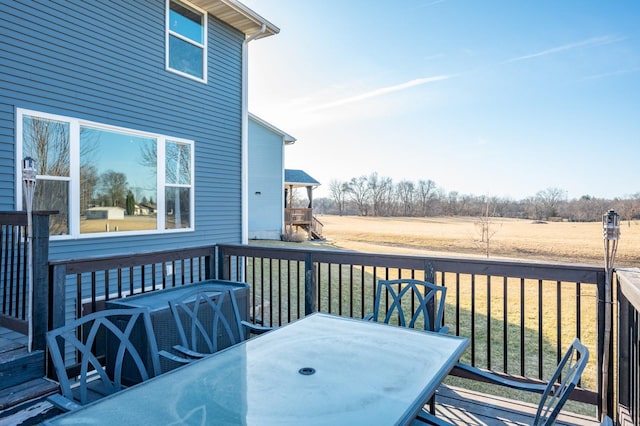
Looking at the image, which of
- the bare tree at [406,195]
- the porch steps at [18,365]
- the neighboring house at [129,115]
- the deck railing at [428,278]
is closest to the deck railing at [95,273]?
the deck railing at [428,278]

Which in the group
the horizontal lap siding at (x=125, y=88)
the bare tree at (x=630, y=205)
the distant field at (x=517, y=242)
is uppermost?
the horizontal lap siding at (x=125, y=88)

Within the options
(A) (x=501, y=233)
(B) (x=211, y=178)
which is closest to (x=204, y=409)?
(B) (x=211, y=178)

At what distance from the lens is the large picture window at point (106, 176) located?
15.6ft

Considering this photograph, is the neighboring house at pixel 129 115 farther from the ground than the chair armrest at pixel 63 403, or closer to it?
farther from the ground

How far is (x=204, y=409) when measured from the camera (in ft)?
4.28

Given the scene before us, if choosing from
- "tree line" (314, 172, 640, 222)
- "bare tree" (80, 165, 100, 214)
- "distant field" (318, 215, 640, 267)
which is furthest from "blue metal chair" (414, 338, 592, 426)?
"tree line" (314, 172, 640, 222)

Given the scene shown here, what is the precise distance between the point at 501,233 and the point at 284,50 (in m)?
20.2

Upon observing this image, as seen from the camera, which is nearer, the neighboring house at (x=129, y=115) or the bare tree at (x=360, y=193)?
the neighboring house at (x=129, y=115)

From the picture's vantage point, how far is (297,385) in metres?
1.50

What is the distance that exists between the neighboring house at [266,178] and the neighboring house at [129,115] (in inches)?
324

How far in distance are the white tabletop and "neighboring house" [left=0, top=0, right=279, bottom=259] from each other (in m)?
4.21

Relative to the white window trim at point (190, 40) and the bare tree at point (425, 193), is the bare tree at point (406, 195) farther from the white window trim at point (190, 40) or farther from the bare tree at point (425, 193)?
the white window trim at point (190, 40)

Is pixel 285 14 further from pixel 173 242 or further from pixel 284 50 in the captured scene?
pixel 173 242

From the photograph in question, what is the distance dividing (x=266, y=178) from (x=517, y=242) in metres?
14.8
